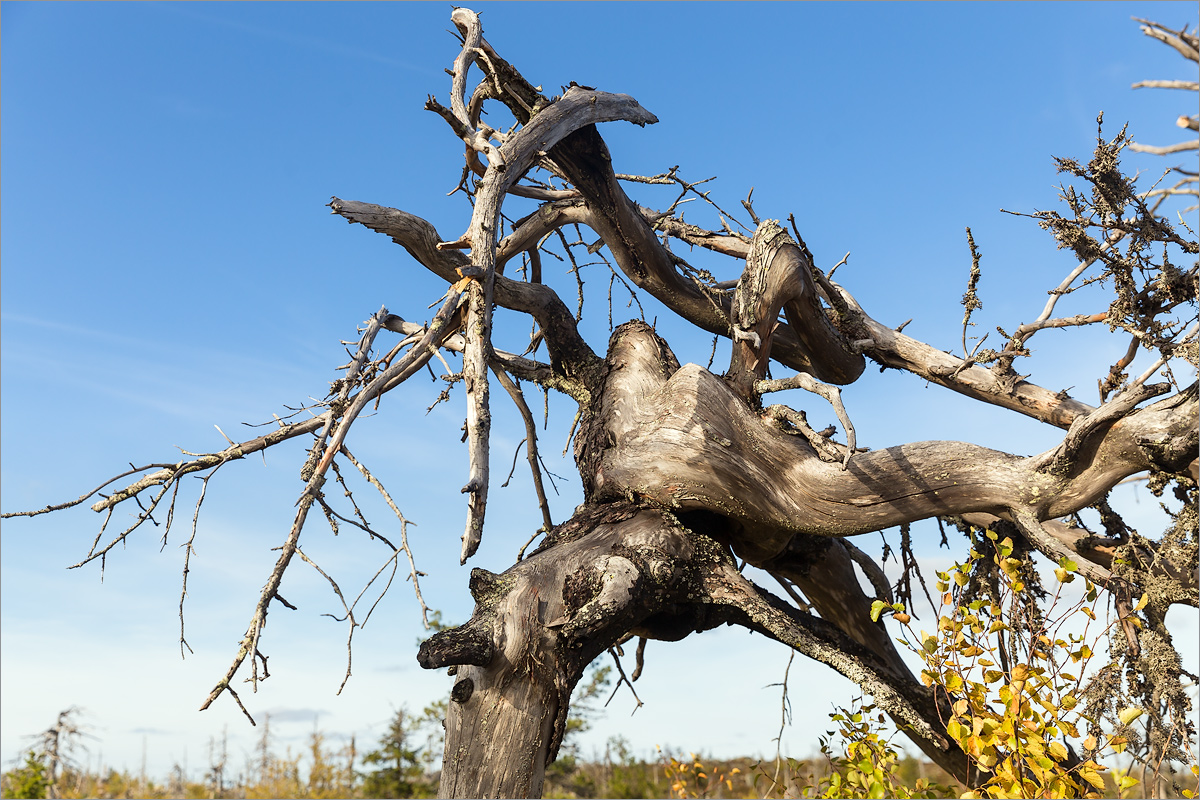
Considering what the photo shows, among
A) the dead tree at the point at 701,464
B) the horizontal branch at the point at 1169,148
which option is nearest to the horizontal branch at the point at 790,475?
the dead tree at the point at 701,464

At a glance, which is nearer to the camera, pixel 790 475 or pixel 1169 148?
pixel 1169 148

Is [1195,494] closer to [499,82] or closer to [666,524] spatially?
[666,524]

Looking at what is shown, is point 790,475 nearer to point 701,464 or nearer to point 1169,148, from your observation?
point 701,464

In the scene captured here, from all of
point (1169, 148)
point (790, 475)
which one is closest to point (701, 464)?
point (790, 475)

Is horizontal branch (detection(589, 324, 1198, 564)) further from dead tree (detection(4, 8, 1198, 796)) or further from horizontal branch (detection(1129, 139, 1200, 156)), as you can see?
horizontal branch (detection(1129, 139, 1200, 156))

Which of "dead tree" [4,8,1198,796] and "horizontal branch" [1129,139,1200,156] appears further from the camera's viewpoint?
"dead tree" [4,8,1198,796]

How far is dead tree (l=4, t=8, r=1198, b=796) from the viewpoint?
373 centimetres

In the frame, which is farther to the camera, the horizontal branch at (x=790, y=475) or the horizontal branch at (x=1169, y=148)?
the horizontal branch at (x=790, y=475)

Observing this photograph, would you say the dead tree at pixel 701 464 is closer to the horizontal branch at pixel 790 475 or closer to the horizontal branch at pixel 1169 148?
the horizontal branch at pixel 790 475

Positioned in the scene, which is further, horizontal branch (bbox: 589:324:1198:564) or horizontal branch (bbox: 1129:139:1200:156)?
horizontal branch (bbox: 589:324:1198:564)

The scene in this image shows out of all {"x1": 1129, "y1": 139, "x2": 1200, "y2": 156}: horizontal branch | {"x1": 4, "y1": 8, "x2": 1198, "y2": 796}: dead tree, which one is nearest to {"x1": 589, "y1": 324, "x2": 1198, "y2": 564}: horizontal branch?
{"x1": 4, "y1": 8, "x2": 1198, "y2": 796}: dead tree

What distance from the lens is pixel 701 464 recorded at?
14.4 ft

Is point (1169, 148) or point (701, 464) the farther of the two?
point (701, 464)

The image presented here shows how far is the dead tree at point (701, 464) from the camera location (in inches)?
147
